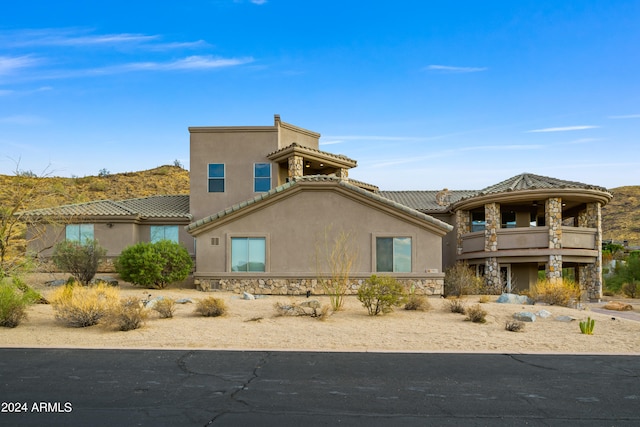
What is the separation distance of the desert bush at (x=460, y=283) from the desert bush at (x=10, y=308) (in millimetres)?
16091

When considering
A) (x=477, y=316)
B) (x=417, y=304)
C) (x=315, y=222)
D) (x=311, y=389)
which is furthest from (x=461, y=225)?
(x=311, y=389)

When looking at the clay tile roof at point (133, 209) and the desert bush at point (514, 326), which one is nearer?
the desert bush at point (514, 326)

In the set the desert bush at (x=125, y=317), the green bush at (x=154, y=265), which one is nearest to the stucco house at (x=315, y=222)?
the green bush at (x=154, y=265)

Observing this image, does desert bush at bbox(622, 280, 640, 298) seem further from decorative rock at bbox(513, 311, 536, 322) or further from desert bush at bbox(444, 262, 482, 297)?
decorative rock at bbox(513, 311, 536, 322)

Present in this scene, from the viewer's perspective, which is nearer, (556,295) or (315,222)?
(556,295)

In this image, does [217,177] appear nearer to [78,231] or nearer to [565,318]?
[78,231]

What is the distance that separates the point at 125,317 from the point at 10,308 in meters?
3.30

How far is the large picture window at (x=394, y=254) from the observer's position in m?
23.2

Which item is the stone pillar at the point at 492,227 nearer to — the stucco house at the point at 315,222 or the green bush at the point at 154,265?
the stucco house at the point at 315,222

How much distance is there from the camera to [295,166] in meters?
27.9

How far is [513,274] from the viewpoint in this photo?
2884 cm

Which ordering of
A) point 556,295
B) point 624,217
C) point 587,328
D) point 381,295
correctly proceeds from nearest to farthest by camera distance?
point 587,328 → point 381,295 → point 556,295 → point 624,217

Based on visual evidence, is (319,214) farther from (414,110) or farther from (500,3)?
(500,3)

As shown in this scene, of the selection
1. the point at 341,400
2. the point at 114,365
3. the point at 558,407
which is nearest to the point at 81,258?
the point at 114,365
